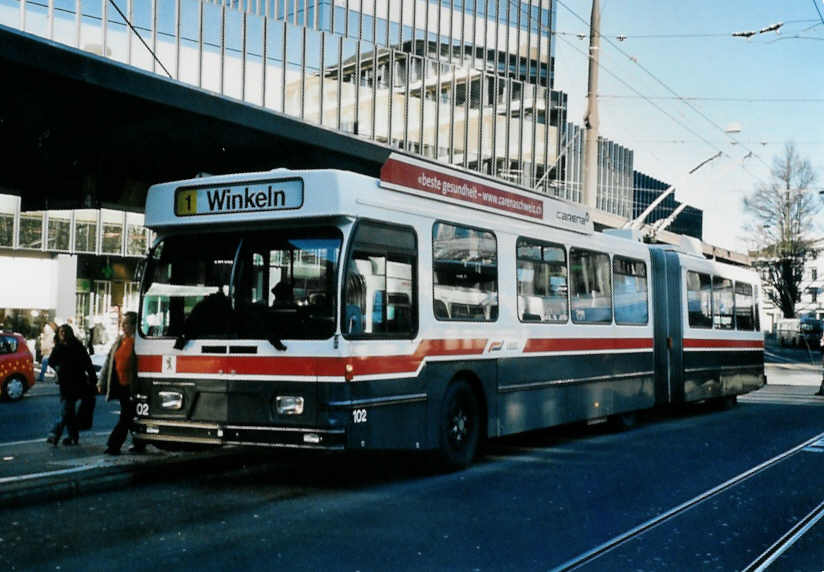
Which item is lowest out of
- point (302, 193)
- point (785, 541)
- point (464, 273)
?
point (785, 541)

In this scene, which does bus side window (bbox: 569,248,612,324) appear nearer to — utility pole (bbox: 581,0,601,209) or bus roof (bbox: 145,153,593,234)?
bus roof (bbox: 145,153,593,234)

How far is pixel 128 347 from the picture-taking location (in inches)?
426

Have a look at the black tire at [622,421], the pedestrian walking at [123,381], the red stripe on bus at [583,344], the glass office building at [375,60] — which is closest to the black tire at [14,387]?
the pedestrian walking at [123,381]

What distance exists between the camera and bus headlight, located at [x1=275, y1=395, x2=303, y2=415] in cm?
830

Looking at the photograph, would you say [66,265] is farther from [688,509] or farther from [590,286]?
[688,509]

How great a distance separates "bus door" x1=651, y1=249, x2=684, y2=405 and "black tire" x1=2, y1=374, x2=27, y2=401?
1360cm

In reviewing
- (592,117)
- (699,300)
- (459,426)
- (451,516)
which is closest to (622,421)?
(699,300)

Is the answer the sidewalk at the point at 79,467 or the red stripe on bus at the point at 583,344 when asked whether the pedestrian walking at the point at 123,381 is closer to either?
the sidewalk at the point at 79,467

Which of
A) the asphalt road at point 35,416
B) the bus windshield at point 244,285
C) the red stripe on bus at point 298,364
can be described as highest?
the bus windshield at point 244,285

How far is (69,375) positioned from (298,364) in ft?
14.2

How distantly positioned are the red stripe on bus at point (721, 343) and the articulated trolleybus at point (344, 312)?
5.88m

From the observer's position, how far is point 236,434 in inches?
335

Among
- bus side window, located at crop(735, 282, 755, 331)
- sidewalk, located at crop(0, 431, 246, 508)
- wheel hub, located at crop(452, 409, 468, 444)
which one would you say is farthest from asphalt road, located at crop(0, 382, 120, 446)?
bus side window, located at crop(735, 282, 755, 331)

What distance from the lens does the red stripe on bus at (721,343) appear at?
1662 cm
